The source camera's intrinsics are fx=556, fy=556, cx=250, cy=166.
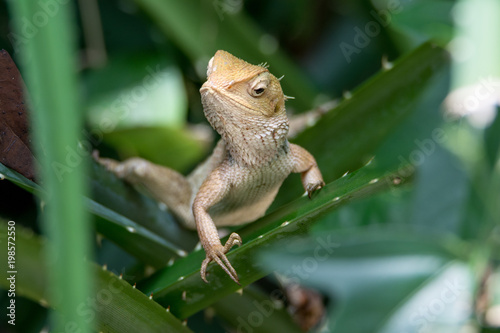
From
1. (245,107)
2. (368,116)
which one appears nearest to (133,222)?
(245,107)

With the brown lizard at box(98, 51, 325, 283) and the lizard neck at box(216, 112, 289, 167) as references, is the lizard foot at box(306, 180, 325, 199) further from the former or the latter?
the lizard neck at box(216, 112, 289, 167)

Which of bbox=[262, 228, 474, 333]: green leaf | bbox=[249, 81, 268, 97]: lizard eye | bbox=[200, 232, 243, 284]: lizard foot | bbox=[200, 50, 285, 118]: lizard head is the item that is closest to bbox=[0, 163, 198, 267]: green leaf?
bbox=[200, 232, 243, 284]: lizard foot

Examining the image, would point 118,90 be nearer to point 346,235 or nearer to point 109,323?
point 109,323

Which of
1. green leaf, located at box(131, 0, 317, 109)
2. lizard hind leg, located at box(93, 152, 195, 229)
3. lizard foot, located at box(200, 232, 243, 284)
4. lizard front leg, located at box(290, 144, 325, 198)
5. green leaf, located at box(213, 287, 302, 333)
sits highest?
green leaf, located at box(131, 0, 317, 109)

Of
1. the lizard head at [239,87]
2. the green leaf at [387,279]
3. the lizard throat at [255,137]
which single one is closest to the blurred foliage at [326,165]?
the green leaf at [387,279]

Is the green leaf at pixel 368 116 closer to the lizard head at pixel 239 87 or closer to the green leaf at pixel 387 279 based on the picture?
the lizard head at pixel 239 87

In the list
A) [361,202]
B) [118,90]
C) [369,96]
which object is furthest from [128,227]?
[118,90]
